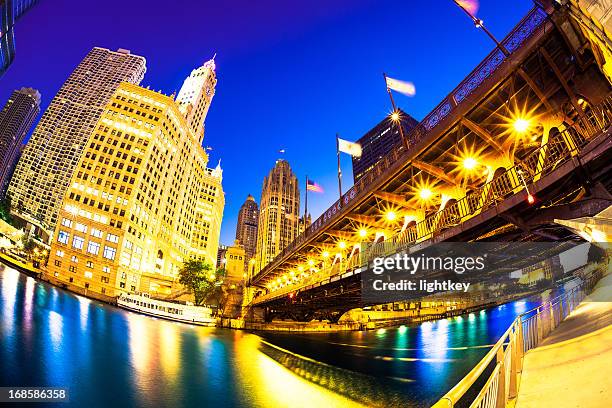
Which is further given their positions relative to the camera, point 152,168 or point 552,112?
point 152,168

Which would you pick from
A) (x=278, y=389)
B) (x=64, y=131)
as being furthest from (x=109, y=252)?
(x=64, y=131)

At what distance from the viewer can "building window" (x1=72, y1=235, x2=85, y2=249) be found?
64250 mm

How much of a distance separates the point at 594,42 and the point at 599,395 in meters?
11.3

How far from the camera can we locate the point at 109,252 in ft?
216

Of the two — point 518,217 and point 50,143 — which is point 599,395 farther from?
point 50,143

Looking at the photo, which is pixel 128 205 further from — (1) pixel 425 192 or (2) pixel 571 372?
(2) pixel 571 372

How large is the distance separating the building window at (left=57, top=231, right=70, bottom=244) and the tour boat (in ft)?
72.9

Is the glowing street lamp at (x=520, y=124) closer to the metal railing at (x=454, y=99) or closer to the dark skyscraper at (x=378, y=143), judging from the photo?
the metal railing at (x=454, y=99)

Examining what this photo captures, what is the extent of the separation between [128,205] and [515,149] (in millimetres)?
79887

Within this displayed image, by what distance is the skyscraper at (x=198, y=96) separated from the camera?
11989cm

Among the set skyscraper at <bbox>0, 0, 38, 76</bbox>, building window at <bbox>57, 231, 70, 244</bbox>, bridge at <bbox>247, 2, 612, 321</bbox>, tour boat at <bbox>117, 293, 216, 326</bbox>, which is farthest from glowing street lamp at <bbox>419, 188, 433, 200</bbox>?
building window at <bbox>57, 231, 70, 244</bbox>

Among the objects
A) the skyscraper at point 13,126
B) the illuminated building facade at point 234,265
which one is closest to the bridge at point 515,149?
the illuminated building facade at point 234,265

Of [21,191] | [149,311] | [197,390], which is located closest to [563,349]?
[197,390]

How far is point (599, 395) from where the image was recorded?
5117 mm
